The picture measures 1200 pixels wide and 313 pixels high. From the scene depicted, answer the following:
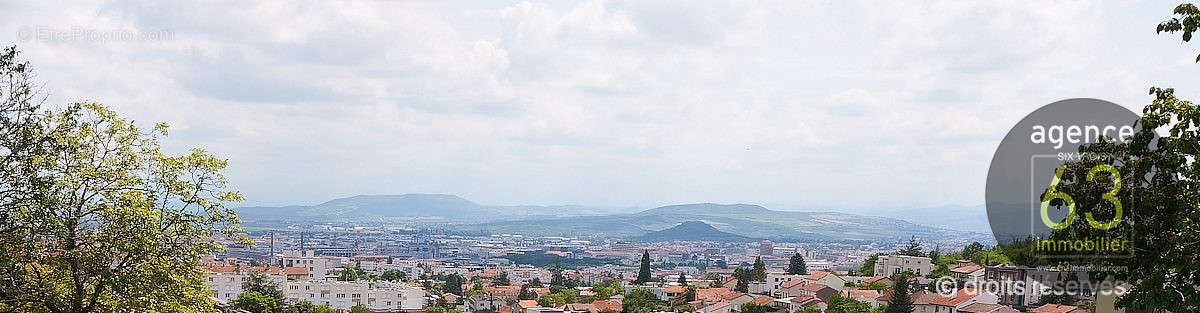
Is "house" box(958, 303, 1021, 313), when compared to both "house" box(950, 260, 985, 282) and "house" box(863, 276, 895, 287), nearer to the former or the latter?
"house" box(950, 260, 985, 282)

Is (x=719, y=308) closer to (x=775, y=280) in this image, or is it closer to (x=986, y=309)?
(x=775, y=280)

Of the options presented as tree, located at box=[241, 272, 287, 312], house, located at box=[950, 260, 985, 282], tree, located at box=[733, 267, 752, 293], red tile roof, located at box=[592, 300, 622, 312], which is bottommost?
red tile roof, located at box=[592, 300, 622, 312]

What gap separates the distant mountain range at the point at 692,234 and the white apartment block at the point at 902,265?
308ft

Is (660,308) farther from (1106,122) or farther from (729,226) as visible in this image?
(729,226)

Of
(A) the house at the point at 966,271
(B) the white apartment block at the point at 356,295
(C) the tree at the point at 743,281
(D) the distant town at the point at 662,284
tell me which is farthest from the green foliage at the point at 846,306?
(B) the white apartment block at the point at 356,295

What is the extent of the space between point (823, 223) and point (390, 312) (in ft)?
437

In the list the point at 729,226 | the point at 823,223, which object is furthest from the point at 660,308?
the point at 823,223

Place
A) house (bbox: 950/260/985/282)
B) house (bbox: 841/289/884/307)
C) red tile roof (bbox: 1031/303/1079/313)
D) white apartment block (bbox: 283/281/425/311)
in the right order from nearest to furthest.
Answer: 1. red tile roof (bbox: 1031/303/1079/313)
2. house (bbox: 950/260/985/282)
3. house (bbox: 841/289/884/307)
4. white apartment block (bbox: 283/281/425/311)

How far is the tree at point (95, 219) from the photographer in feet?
21.3

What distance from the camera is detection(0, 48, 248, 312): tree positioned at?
6.48 meters

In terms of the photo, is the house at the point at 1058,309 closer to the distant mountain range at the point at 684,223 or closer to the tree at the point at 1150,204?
the tree at the point at 1150,204

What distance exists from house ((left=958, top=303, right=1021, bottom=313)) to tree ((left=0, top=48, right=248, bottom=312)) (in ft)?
63.2

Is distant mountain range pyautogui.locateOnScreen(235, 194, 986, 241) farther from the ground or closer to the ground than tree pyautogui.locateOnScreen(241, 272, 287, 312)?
closer to the ground

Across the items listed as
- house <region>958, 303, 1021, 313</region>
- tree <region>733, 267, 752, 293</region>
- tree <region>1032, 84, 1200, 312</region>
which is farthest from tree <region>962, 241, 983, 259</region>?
tree <region>1032, 84, 1200, 312</region>
